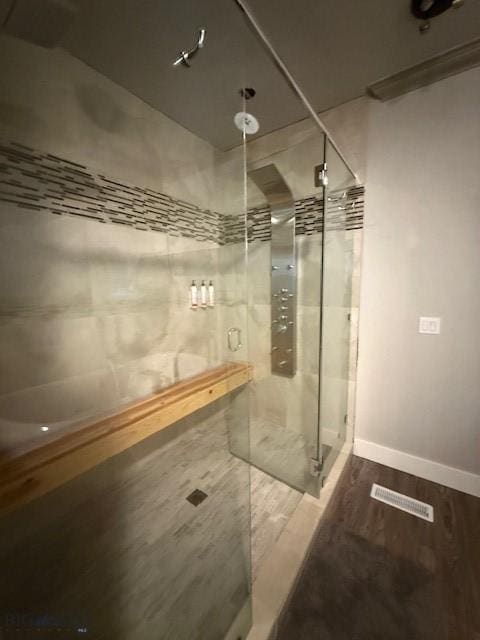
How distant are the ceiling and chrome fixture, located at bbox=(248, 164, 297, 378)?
0.47 metres

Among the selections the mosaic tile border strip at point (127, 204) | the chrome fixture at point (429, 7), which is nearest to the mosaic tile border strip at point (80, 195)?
the mosaic tile border strip at point (127, 204)

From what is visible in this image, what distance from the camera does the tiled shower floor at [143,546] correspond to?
2.92 feet

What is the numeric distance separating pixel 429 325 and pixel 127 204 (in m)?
2.01

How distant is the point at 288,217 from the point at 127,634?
90.4 inches

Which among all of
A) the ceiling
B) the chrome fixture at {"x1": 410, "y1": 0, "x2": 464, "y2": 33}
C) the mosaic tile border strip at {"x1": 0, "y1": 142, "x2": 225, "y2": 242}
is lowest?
the mosaic tile border strip at {"x1": 0, "y1": 142, "x2": 225, "y2": 242}

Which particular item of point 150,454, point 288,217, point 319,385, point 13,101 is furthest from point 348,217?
point 150,454

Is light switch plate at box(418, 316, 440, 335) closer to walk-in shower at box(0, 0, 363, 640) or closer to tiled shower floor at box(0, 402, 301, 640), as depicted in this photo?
walk-in shower at box(0, 0, 363, 640)

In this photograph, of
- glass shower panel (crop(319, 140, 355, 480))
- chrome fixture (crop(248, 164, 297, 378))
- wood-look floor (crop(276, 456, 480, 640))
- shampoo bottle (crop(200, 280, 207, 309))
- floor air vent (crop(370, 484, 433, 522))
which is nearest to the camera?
wood-look floor (crop(276, 456, 480, 640))

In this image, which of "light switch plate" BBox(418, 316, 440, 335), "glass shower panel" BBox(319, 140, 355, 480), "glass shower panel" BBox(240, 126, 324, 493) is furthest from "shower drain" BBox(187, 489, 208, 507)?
"light switch plate" BBox(418, 316, 440, 335)

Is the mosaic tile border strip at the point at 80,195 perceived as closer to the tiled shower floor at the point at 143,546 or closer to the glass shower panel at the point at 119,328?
the glass shower panel at the point at 119,328

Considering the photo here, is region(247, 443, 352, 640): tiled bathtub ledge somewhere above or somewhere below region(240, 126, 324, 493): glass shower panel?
below

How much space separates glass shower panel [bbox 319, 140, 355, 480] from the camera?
1.51 metres

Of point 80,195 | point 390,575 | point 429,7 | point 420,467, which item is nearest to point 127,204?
point 80,195

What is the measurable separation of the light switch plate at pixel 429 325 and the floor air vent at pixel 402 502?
38.7 inches
